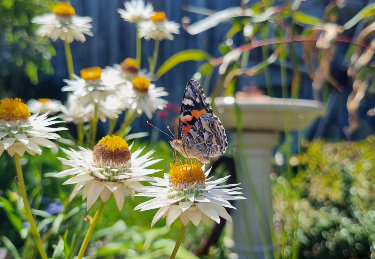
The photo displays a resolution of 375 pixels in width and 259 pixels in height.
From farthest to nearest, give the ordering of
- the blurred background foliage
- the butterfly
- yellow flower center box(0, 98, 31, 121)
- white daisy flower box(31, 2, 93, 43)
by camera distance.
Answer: the blurred background foliage
white daisy flower box(31, 2, 93, 43)
the butterfly
yellow flower center box(0, 98, 31, 121)

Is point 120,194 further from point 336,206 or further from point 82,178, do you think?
point 336,206

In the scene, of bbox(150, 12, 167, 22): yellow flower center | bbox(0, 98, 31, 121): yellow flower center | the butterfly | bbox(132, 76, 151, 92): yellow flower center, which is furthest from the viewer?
bbox(150, 12, 167, 22): yellow flower center

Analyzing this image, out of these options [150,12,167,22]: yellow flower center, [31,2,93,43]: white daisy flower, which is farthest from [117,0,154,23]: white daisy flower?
[31,2,93,43]: white daisy flower

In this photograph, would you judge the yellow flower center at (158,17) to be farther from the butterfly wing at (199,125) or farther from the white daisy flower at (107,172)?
the white daisy flower at (107,172)

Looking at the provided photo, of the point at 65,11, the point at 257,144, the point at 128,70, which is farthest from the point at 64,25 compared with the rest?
the point at 257,144

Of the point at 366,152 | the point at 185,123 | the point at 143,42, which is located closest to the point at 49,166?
the point at 185,123

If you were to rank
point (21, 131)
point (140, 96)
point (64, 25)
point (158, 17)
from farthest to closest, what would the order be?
point (158, 17), point (64, 25), point (140, 96), point (21, 131)

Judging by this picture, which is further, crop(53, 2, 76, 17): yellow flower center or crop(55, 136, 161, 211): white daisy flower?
crop(53, 2, 76, 17): yellow flower center

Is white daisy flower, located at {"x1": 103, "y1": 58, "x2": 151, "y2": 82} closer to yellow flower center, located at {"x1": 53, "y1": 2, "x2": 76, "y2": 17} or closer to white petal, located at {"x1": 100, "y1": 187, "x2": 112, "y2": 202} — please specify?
yellow flower center, located at {"x1": 53, "y1": 2, "x2": 76, "y2": 17}
